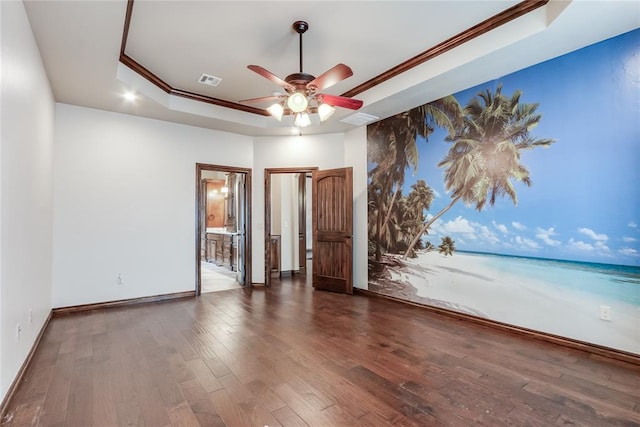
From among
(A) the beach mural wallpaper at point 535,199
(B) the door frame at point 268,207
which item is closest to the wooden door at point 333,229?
(B) the door frame at point 268,207

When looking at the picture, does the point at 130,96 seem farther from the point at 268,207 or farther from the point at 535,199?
the point at 535,199

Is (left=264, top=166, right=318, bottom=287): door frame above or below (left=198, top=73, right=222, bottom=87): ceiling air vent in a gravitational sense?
below

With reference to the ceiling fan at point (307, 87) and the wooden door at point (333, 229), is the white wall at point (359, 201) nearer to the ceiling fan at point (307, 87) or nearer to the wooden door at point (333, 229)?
the wooden door at point (333, 229)

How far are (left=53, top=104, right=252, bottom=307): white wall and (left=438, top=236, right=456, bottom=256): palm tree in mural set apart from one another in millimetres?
3835

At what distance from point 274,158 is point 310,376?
419 centimetres

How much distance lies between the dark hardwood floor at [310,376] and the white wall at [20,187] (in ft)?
1.28

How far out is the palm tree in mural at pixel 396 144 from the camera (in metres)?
4.18

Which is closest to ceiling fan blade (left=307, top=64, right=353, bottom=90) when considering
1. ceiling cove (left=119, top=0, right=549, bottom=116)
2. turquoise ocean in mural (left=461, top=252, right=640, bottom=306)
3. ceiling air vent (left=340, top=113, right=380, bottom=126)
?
ceiling cove (left=119, top=0, right=549, bottom=116)

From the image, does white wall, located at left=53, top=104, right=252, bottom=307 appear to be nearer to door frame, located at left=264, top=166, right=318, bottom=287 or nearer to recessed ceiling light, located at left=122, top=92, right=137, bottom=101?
recessed ceiling light, located at left=122, top=92, right=137, bottom=101

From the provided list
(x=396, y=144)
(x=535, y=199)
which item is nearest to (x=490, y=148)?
(x=535, y=199)

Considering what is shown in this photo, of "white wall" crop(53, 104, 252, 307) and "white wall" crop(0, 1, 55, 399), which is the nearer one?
"white wall" crop(0, 1, 55, 399)

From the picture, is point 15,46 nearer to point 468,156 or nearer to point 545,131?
point 468,156

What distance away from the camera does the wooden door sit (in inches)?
209

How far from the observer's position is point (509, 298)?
347cm
